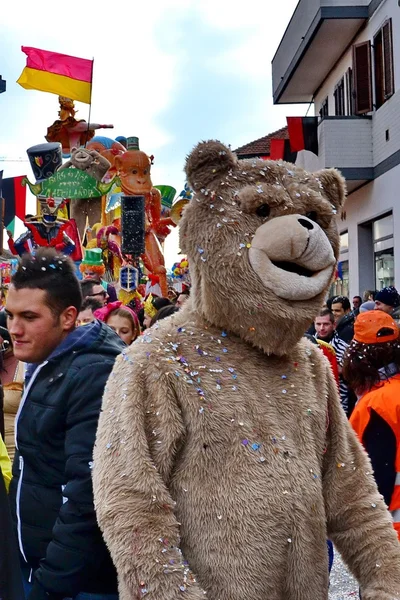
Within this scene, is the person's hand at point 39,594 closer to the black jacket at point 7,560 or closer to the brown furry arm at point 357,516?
the black jacket at point 7,560

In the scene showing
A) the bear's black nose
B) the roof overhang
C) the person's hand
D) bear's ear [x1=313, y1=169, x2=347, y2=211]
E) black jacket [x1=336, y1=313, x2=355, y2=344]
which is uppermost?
the roof overhang

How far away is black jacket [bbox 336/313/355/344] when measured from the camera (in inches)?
260

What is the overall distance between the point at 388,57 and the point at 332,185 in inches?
488

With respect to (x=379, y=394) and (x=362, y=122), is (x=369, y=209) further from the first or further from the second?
(x=379, y=394)

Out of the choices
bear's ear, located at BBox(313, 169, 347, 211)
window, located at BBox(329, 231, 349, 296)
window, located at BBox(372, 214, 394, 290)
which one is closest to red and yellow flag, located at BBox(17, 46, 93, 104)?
window, located at BBox(329, 231, 349, 296)

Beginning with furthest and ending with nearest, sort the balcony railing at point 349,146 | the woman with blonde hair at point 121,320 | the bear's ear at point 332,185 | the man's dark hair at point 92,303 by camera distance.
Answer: the balcony railing at point 349,146, the man's dark hair at point 92,303, the woman with blonde hair at point 121,320, the bear's ear at point 332,185

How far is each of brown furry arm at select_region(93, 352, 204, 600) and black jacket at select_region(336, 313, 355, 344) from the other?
466cm

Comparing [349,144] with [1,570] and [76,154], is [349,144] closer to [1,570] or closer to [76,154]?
[76,154]

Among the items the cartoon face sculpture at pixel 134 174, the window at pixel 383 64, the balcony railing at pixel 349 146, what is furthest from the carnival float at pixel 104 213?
the window at pixel 383 64

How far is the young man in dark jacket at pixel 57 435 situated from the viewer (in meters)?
2.23

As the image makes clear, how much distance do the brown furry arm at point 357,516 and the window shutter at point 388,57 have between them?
12372 mm

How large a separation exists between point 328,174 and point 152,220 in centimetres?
1592

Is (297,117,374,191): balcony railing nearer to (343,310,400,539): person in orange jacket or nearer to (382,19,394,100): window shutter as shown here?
(382,19,394,100): window shutter

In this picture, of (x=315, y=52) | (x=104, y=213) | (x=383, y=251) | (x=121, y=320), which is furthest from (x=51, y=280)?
(x=104, y=213)
